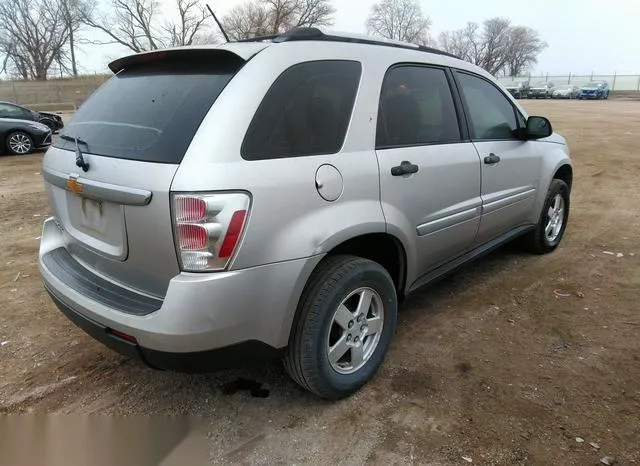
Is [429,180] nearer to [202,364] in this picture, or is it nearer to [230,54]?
[230,54]

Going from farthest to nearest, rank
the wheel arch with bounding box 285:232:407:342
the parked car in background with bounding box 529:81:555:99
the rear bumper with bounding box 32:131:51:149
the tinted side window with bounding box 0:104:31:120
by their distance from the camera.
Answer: the parked car in background with bounding box 529:81:555:99
the tinted side window with bounding box 0:104:31:120
the rear bumper with bounding box 32:131:51:149
the wheel arch with bounding box 285:232:407:342

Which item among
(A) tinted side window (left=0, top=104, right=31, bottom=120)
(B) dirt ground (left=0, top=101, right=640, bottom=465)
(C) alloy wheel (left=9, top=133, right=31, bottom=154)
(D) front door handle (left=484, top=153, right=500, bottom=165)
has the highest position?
(D) front door handle (left=484, top=153, right=500, bottom=165)

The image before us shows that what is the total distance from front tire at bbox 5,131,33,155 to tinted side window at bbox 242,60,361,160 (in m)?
13.1

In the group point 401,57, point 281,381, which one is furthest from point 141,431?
point 401,57

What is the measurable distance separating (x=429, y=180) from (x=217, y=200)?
56.9 inches

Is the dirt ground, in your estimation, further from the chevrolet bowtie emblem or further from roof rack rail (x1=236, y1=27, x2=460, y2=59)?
roof rack rail (x1=236, y1=27, x2=460, y2=59)

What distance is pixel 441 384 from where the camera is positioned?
2.81 metres

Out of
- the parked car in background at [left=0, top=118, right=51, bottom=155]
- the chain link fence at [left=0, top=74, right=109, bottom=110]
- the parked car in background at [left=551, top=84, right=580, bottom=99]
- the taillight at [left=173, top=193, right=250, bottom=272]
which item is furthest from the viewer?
the parked car in background at [left=551, top=84, right=580, bottom=99]

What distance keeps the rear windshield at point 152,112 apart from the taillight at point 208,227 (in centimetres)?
21

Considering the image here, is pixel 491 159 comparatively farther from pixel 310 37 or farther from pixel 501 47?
pixel 501 47

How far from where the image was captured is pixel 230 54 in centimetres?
233

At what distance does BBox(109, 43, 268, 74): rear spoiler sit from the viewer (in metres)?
2.32

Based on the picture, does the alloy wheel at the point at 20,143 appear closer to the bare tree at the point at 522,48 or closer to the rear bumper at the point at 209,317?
the rear bumper at the point at 209,317

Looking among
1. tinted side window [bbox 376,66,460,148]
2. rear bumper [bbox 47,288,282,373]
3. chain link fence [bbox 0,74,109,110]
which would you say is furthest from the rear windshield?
chain link fence [bbox 0,74,109,110]
